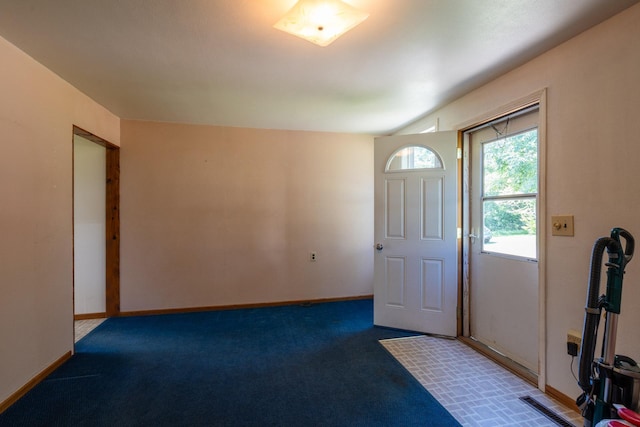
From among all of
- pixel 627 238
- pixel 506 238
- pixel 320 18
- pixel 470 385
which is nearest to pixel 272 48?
pixel 320 18

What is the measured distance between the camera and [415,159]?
3.54 meters

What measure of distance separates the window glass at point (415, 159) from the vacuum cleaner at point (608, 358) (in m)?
1.79

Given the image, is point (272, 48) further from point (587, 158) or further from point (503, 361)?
point (503, 361)

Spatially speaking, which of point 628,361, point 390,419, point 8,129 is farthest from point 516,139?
point 8,129

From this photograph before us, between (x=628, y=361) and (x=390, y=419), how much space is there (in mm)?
1255

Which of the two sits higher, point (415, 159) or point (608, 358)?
point (415, 159)

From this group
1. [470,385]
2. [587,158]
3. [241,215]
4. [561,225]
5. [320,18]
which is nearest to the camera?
[320,18]

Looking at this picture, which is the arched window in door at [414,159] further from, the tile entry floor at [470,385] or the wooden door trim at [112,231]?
the wooden door trim at [112,231]

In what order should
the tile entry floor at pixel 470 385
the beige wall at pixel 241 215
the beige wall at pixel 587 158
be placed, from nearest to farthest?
the beige wall at pixel 587 158 < the tile entry floor at pixel 470 385 < the beige wall at pixel 241 215

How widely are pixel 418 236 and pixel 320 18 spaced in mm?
2275

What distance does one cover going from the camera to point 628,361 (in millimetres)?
1410

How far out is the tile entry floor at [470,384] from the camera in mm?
1840

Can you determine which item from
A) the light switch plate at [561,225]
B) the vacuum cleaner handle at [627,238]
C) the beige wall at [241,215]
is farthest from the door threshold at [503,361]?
the beige wall at [241,215]

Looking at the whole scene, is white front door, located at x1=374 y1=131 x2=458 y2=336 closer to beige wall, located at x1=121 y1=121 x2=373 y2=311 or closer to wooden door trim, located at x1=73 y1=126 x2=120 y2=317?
beige wall, located at x1=121 y1=121 x2=373 y2=311
